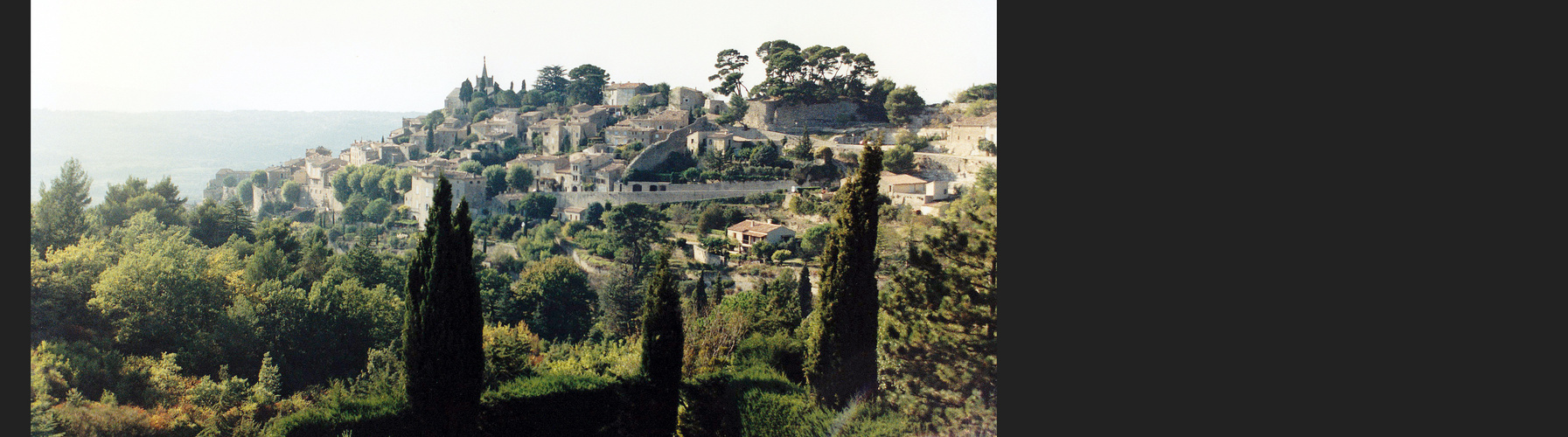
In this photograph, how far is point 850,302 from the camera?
6.97m

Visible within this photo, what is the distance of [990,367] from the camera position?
7.05m

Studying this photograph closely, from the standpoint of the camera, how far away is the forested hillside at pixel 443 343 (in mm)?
5695

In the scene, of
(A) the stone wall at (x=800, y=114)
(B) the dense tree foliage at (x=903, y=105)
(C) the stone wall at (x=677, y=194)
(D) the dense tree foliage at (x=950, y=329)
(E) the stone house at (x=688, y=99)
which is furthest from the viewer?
(E) the stone house at (x=688, y=99)

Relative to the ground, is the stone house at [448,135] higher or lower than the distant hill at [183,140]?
higher

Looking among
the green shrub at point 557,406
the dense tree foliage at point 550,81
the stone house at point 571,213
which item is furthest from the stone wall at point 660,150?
the green shrub at point 557,406

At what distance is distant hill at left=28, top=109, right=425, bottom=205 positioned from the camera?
23.6 feet

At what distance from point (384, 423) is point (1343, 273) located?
5.76 m

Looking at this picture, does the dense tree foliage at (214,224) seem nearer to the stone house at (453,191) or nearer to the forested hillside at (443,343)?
the forested hillside at (443,343)

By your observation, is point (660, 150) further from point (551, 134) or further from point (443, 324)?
point (443, 324)

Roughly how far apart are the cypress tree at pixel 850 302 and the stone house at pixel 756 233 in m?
6.91

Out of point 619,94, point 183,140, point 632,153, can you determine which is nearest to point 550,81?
point 619,94

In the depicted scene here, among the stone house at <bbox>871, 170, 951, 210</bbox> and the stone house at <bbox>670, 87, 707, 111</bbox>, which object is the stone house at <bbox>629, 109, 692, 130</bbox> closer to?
the stone house at <bbox>670, 87, 707, 111</bbox>

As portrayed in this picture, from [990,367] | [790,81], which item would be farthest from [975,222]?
[790,81]

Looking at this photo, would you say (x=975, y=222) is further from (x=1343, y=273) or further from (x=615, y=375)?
(x=1343, y=273)
